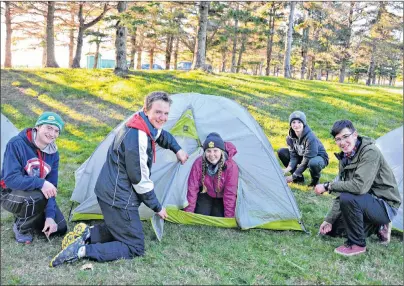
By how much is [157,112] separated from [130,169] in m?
0.56

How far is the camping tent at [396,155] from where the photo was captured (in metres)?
4.00

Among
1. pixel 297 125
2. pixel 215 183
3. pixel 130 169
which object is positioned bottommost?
pixel 215 183

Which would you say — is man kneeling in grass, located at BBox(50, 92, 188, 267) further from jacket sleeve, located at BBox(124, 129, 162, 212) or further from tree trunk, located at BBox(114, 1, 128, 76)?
tree trunk, located at BBox(114, 1, 128, 76)

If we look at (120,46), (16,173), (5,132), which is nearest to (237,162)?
(16,173)

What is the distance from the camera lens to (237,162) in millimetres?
4465

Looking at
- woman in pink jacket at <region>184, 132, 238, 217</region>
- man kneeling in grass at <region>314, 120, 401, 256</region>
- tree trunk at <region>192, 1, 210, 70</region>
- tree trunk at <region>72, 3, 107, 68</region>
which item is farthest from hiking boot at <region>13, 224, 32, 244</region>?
tree trunk at <region>72, 3, 107, 68</region>

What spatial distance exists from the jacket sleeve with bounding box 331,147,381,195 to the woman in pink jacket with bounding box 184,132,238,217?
50.3 inches

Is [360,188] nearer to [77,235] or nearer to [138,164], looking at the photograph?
[138,164]

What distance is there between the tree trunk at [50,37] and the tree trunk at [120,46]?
148 inches

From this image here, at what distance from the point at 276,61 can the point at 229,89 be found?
23537 millimetres

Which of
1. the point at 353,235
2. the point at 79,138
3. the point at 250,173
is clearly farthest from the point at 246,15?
the point at 353,235

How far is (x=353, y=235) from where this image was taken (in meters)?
3.51

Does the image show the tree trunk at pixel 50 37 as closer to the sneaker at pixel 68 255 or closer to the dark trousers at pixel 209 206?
the dark trousers at pixel 209 206

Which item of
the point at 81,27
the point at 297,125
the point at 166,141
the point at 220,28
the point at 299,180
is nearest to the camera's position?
the point at 166,141
